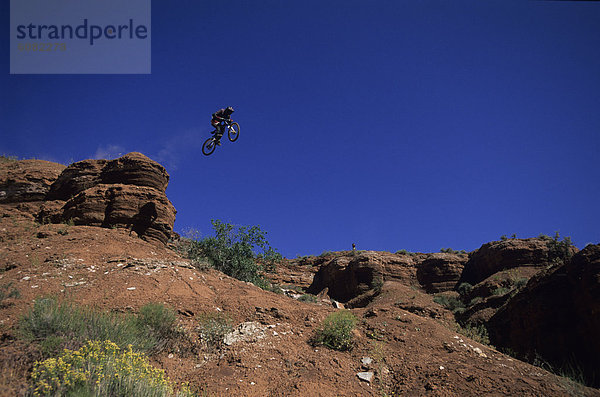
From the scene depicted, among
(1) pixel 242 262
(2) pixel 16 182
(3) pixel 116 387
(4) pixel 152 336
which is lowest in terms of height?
(3) pixel 116 387

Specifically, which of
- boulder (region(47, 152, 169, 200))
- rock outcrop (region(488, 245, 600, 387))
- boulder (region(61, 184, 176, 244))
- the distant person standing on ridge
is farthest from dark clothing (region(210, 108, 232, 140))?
rock outcrop (region(488, 245, 600, 387))

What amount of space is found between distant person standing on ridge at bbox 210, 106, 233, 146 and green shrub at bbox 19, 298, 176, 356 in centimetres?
899

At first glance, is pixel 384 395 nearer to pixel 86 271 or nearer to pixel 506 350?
pixel 506 350

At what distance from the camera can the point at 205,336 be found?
8773 mm

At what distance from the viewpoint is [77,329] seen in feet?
22.1

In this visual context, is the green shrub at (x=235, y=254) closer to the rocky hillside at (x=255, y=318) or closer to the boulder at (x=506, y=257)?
the rocky hillside at (x=255, y=318)

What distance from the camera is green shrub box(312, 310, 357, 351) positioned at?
922cm

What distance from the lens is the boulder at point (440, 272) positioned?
103 feet

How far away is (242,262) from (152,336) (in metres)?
13.2

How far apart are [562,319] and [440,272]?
2268cm

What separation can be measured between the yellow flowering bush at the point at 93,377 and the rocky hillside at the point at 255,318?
1.30ft

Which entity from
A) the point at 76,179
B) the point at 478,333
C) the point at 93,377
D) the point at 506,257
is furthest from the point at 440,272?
the point at 76,179

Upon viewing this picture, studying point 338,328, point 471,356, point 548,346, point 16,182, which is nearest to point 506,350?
point 548,346

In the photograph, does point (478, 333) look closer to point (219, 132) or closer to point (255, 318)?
point (255, 318)
